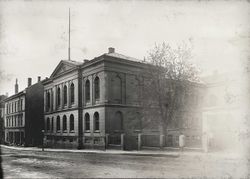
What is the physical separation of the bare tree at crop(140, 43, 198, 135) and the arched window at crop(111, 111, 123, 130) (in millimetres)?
5461

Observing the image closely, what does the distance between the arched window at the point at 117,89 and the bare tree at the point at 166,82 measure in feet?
19.2

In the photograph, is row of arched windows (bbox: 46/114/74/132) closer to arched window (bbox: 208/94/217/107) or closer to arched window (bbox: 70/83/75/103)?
arched window (bbox: 70/83/75/103)

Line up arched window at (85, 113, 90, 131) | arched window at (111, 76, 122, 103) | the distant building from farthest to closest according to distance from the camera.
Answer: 1. the distant building
2. arched window at (85, 113, 90, 131)
3. arched window at (111, 76, 122, 103)

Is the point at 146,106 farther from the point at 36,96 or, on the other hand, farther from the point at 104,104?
the point at 36,96

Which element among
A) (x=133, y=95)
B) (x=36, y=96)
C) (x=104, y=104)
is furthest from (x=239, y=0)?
(x=36, y=96)

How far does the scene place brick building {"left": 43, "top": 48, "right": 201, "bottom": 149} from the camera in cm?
3175

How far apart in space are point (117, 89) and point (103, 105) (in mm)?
2740

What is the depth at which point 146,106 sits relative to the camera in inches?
1101

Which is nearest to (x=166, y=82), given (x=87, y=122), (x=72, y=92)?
(x=87, y=122)

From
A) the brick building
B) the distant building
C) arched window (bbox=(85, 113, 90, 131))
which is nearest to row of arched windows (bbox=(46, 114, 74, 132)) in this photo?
the brick building

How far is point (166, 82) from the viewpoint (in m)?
27.3

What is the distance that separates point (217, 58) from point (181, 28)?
2301mm

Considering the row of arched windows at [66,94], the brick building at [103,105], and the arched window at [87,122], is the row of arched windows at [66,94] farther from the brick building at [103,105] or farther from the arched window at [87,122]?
the arched window at [87,122]

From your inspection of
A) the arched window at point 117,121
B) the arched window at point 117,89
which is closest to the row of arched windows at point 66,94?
the arched window at point 117,89
